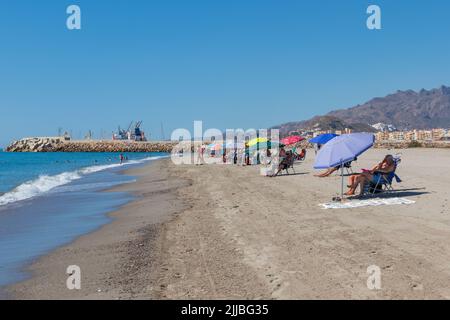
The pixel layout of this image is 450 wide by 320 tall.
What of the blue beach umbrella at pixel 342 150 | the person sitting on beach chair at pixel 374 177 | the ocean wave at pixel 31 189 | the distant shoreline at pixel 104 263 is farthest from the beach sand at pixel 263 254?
the ocean wave at pixel 31 189

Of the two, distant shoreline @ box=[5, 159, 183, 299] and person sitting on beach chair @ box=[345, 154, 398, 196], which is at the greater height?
person sitting on beach chair @ box=[345, 154, 398, 196]

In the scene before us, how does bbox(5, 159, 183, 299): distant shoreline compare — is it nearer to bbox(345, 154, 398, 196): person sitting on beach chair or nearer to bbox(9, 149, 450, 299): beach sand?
bbox(9, 149, 450, 299): beach sand

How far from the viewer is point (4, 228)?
1117cm

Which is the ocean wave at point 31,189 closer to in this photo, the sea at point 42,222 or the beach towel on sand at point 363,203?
the sea at point 42,222

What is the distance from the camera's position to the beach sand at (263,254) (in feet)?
17.8

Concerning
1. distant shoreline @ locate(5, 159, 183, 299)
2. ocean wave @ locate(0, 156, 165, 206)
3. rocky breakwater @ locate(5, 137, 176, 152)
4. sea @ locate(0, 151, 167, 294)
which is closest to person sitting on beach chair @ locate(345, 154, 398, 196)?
distant shoreline @ locate(5, 159, 183, 299)

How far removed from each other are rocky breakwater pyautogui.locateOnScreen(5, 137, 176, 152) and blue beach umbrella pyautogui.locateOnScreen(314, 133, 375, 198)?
120 meters

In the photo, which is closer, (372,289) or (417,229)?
(372,289)

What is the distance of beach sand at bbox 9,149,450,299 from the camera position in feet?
17.8

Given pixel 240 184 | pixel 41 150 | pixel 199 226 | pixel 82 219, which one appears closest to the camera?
pixel 199 226

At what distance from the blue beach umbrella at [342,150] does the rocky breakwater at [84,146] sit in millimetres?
119973
